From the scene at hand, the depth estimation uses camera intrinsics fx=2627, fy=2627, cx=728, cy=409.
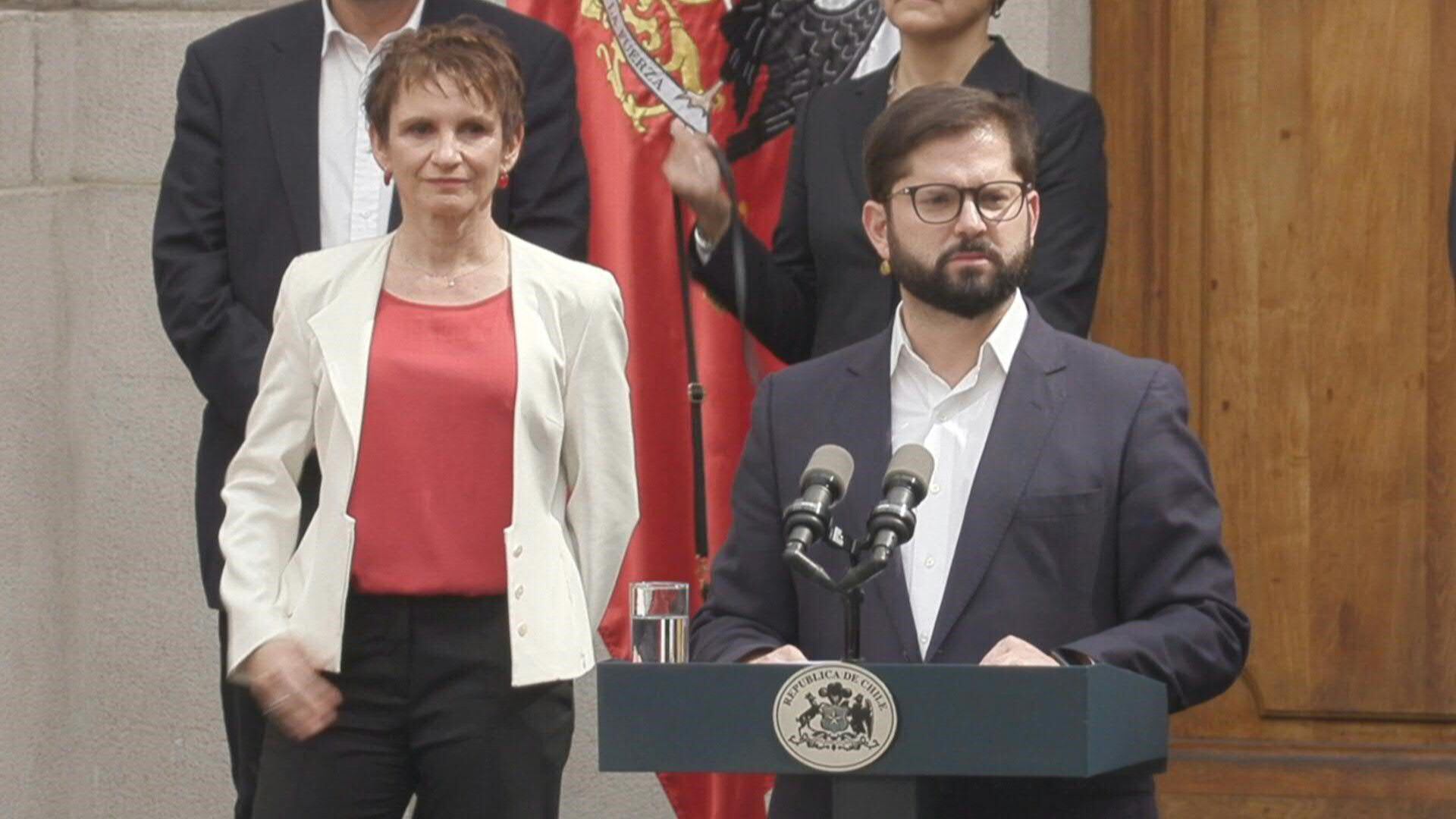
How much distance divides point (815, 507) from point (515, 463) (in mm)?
1089

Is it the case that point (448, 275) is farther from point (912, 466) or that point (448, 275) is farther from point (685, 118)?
point (685, 118)

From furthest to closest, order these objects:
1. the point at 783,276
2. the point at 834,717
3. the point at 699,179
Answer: the point at 783,276 < the point at 699,179 < the point at 834,717

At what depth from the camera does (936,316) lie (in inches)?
148

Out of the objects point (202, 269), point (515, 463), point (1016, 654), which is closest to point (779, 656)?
point (1016, 654)

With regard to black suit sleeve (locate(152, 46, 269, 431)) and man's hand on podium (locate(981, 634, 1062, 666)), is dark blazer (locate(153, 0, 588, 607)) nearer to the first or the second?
black suit sleeve (locate(152, 46, 269, 431))

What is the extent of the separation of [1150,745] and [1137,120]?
301 centimetres

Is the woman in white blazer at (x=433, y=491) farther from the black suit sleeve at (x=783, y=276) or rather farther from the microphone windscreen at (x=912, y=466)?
the microphone windscreen at (x=912, y=466)

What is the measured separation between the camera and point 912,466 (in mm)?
3223

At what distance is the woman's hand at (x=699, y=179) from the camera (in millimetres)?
4574

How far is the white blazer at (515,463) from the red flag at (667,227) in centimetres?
137

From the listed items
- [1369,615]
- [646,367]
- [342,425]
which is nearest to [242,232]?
[342,425]

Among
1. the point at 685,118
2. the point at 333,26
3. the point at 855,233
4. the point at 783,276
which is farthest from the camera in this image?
the point at 685,118

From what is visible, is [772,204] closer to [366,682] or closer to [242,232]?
[242,232]

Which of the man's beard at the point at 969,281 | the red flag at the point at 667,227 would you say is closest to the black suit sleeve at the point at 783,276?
the red flag at the point at 667,227
